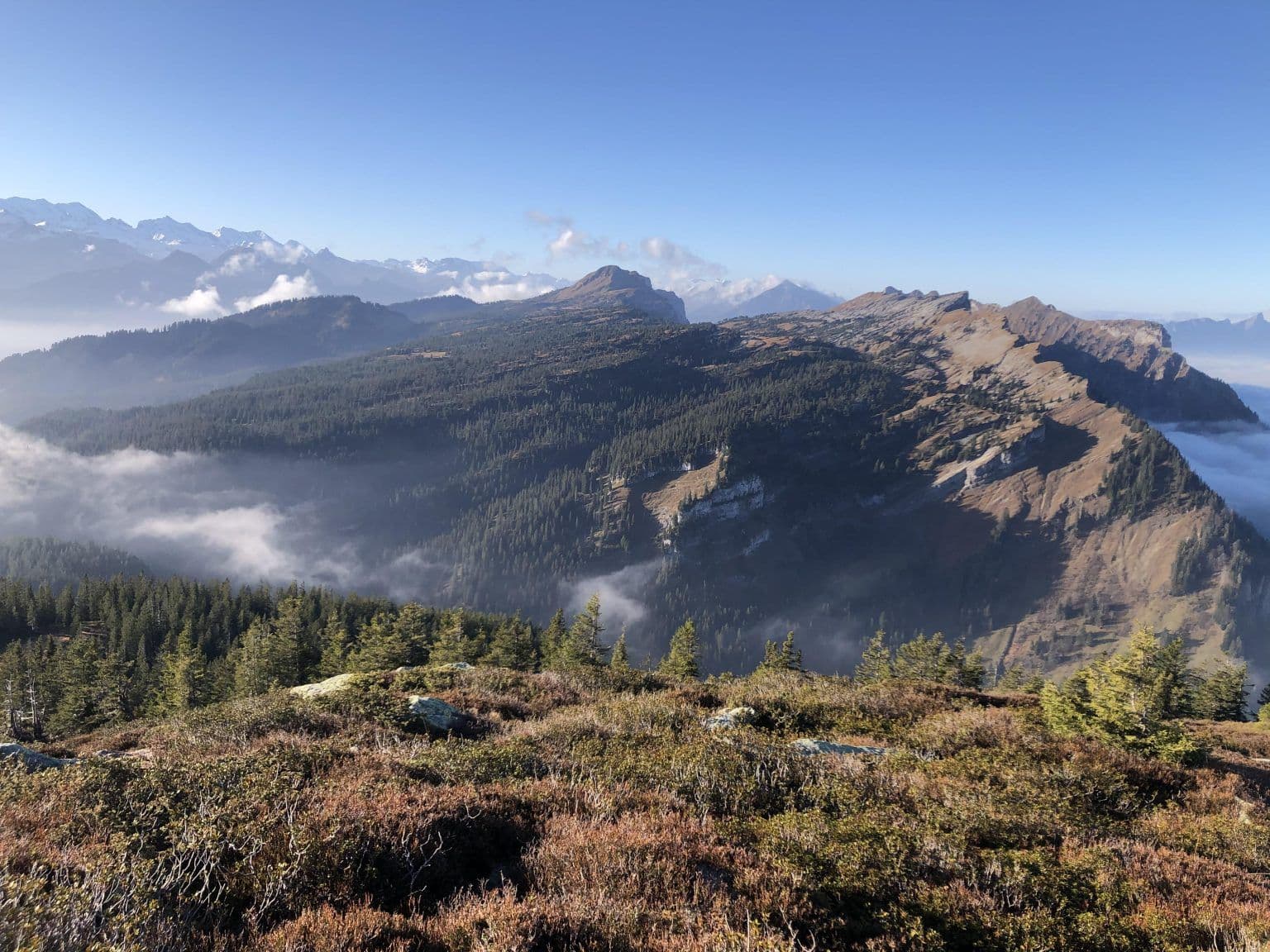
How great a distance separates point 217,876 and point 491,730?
9.97 metres

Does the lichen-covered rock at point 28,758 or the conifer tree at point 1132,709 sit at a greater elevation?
the lichen-covered rock at point 28,758

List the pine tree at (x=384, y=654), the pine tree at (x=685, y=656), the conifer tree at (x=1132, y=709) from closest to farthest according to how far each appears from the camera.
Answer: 1. the conifer tree at (x=1132, y=709)
2. the pine tree at (x=384, y=654)
3. the pine tree at (x=685, y=656)

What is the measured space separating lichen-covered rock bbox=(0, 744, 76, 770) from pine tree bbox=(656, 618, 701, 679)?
4629cm

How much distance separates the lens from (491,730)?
15.7 m

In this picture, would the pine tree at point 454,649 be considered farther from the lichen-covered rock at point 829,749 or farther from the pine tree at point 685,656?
the lichen-covered rock at point 829,749

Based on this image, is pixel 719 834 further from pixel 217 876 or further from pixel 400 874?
pixel 217 876

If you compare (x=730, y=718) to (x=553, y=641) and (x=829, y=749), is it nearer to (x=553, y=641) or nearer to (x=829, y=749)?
(x=829, y=749)

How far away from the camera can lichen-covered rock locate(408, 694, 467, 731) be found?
50.4ft

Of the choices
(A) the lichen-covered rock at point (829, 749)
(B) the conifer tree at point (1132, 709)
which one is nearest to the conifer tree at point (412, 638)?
(A) the lichen-covered rock at point (829, 749)

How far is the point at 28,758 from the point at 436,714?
8032 millimetres

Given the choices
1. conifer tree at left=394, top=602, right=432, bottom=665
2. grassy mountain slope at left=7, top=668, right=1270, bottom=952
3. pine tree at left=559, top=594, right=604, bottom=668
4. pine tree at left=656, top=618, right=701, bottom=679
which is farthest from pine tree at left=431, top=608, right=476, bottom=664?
grassy mountain slope at left=7, top=668, right=1270, bottom=952

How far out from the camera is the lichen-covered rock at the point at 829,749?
13.1 meters

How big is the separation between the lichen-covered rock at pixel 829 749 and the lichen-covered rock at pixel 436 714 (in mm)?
9070

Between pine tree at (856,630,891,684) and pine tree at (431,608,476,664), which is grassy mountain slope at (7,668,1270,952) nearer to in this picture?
pine tree at (431,608,476,664)
